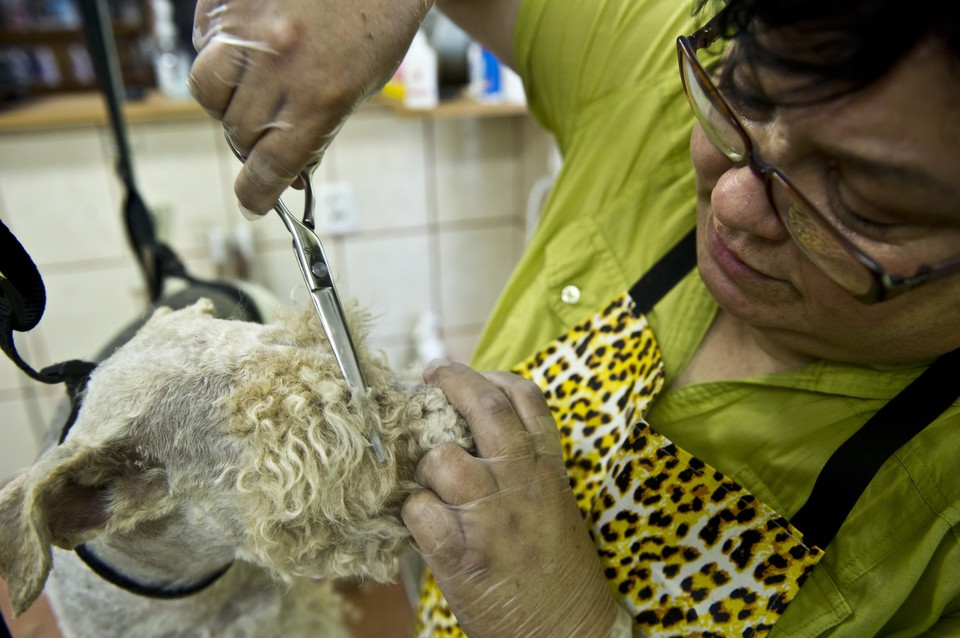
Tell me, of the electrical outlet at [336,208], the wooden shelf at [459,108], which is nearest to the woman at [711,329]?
the wooden shelf at [459,108]

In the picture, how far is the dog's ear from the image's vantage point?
0.60 meters

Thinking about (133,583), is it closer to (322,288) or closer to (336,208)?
(322,288)

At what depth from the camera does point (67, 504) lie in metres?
0.70

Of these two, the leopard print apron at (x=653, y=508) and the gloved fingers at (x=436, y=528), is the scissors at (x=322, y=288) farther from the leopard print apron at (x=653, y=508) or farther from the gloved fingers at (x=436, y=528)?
the leopard print apron at (x=653, y=508)

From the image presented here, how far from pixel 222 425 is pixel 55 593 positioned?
1.56ft

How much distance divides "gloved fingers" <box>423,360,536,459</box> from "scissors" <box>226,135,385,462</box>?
100 millimetres

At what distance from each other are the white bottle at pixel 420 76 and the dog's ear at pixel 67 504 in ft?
4.79

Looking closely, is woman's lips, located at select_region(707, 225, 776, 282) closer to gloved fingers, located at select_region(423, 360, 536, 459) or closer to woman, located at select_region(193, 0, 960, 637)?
woman, located at select_region(193, 0, 960, 637)

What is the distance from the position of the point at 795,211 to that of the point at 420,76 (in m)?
1.56

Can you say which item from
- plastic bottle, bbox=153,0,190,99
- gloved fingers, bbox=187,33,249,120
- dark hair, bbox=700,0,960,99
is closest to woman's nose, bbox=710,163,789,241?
dark hair, bbox=700,0,960,99

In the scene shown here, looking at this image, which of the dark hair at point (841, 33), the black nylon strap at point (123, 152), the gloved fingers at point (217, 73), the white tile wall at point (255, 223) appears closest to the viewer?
the dark hair at point (841, 33)

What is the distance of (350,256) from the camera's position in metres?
2.28

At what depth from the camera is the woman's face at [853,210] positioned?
0.46 metres

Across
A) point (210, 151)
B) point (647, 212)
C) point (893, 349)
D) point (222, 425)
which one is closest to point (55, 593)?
point (222, 425)
